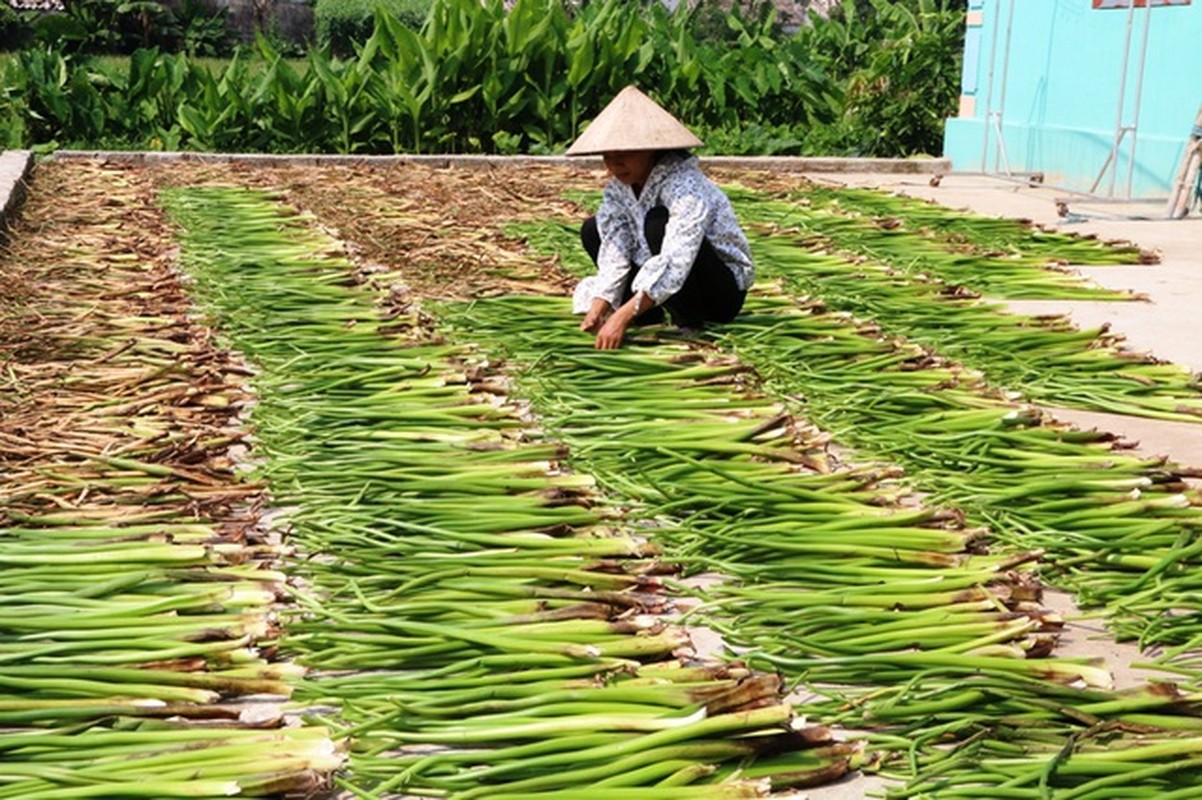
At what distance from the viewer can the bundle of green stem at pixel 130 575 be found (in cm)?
184

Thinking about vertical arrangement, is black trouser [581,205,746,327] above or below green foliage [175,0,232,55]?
below

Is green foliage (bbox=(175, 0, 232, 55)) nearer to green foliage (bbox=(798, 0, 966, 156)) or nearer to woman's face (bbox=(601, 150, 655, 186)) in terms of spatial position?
green foliage (bbox=(798, 0, 966, 156))

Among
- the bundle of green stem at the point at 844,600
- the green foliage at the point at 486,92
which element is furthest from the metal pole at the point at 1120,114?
the bundle of green stem at the point at 844,600

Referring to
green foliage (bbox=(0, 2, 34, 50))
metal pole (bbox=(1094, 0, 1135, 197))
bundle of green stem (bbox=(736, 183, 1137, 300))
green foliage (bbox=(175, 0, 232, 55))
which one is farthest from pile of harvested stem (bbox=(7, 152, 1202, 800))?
green foliage (bbox=(175, 0, 232, 55))

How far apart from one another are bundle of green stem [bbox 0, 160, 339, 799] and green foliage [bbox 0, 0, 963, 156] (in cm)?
649

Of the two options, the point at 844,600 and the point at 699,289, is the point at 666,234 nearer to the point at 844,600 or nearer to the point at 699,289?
the point at 699,289

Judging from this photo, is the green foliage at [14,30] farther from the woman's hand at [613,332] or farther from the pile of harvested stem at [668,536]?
the woman's hand at [613,332]

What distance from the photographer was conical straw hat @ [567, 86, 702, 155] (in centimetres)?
395

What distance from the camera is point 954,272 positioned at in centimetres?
544

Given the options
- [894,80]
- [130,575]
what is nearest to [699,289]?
[130,575]

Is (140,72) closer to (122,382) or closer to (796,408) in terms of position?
(122,382)

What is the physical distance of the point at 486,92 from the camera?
10680 millimetres

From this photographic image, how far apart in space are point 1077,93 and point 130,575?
8.38 metres

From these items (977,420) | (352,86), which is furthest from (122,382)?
(352,86)
